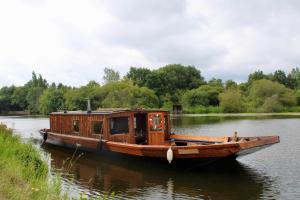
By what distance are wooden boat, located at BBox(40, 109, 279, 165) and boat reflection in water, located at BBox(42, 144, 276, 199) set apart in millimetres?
580

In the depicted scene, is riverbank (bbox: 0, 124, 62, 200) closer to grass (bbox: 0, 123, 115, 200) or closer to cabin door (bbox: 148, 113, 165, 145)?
grass (bbox: 0, 123, 115, 200)

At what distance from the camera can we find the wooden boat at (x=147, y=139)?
44.1 ft

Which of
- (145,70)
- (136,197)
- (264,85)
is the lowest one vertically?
(136,197)

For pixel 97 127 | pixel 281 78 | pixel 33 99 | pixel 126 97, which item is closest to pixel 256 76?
pixel 281 78

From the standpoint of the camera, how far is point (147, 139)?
17141 mm

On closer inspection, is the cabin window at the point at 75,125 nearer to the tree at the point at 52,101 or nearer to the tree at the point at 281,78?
the tree at the point at 52,101

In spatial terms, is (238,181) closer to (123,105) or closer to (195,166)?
(195,166)

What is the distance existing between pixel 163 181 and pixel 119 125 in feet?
17.1

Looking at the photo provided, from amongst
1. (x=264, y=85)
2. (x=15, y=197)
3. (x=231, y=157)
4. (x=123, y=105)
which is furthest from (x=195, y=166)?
(x=264, y=85)

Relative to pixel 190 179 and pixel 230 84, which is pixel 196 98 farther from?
pixel 190 179

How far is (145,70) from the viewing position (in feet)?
274

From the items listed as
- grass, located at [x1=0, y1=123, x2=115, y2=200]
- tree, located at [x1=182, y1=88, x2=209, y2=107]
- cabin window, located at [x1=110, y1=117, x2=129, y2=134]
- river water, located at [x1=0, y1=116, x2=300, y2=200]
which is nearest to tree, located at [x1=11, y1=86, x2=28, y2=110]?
tree, located at [x1=182, y1=88, x2=209, y2=107]

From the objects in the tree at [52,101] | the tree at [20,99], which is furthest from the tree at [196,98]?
the tree at [20,99]

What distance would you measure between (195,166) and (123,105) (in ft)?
149
